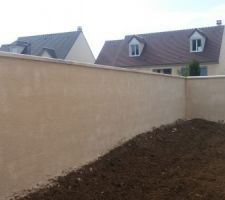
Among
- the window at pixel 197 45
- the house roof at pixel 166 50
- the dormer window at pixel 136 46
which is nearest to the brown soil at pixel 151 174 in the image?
the house roof at pixel 166 50

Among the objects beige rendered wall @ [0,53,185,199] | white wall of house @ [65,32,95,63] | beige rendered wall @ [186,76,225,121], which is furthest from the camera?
white wall of house @ [65,32,95,63]

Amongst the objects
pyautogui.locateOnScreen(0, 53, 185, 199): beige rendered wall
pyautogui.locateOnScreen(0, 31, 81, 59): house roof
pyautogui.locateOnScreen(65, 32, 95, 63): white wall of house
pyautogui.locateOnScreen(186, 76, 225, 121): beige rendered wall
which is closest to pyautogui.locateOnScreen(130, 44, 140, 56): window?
pyautogui.locateOnScreen(65, 32, 95, 63): white wall of house

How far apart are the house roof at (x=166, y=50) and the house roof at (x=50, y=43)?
340 cm

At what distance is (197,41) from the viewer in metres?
35.2

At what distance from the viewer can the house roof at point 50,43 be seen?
116 ft

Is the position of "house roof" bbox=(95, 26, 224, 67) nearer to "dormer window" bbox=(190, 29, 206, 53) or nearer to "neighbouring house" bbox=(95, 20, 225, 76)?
"neighbouring house" bbox=(95, 20, 225, 76)

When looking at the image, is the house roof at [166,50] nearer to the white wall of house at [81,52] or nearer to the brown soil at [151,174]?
the white wall of house at [81,52]

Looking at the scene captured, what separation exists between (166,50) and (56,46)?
30.6 ft

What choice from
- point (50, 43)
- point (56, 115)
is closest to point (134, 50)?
point (50, 43)

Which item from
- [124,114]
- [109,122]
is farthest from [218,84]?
[109,122]

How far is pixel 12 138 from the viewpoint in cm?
497

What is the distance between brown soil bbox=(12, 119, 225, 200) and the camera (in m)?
5.61

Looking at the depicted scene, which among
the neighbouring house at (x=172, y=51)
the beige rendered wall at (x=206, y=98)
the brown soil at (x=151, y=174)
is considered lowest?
the brown soil at (x=151, y=174)

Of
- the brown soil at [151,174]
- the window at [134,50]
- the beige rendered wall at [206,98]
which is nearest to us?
the brown soil at [151,174]
